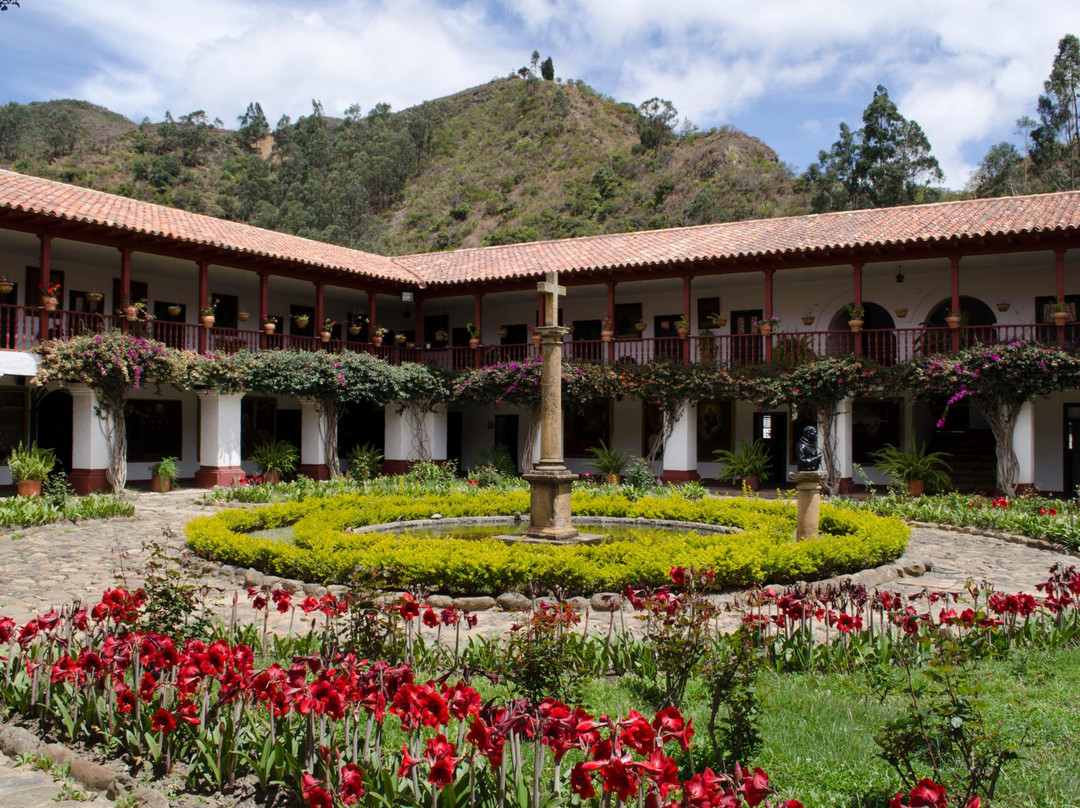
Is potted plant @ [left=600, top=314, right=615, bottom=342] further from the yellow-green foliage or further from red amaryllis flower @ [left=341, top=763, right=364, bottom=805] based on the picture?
red amaryllis flower @ [left=341, top=763, right=364, bottom=805]

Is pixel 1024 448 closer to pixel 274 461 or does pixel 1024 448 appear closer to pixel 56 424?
pixel 274 461

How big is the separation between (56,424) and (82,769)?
1662 centimetres

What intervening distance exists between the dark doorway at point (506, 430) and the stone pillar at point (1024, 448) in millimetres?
11909

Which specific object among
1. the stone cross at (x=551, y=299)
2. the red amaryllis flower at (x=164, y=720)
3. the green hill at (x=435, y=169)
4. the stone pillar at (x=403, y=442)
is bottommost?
the red amaryllis flower at (x=164, y=720)

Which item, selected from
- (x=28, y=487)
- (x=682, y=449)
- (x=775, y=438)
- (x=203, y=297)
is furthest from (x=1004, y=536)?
(x=203, y=297)

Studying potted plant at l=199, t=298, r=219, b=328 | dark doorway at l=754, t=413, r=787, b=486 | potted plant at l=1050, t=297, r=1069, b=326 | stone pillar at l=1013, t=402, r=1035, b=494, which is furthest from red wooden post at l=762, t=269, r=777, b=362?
potted plant at l=199, t=298, r=219, b=328

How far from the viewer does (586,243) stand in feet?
75.1

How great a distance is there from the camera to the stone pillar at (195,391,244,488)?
705 inches

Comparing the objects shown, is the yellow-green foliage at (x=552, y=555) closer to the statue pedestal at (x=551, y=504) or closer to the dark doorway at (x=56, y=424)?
the statue pedestal at (x=551, y=504)

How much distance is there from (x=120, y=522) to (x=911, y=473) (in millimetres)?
13096

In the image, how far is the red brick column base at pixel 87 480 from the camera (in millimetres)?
15750

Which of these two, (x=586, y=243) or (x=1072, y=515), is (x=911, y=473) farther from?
(x=586, y=243)

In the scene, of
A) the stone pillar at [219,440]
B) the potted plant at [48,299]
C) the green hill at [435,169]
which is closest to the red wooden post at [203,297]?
the stone pillar at [219,440]

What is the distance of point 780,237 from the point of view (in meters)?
19.4
